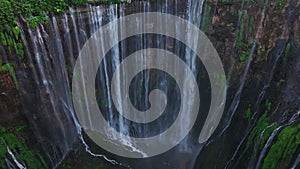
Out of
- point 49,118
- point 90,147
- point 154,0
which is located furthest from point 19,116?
point 154,0

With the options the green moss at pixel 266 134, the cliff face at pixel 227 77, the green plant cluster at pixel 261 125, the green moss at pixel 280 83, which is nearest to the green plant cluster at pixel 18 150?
the cliff face at pixel 227 77

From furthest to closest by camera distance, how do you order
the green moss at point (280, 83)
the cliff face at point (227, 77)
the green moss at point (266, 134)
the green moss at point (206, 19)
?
1. the green moss at point (206, 19)
2. the green moss at point (280, 83)
3. the cliff face at point (227, 77)
4. the green moss at point (266, 134)

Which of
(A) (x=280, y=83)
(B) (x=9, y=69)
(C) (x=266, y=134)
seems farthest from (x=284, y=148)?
(B) (x=9, y=69)

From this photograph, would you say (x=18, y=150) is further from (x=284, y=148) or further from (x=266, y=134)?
(x=284, y=148)

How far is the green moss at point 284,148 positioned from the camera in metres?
7.24

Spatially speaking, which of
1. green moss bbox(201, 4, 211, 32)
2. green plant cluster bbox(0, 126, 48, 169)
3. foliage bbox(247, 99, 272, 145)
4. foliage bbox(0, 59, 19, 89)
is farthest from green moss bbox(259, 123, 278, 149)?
foliage bbox(0, 59, 19, 89)

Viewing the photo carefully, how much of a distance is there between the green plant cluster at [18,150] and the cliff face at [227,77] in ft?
0.60

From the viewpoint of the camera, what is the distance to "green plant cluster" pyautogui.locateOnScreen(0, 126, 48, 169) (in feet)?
26.8

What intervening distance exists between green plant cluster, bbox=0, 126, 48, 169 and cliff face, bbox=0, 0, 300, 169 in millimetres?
182

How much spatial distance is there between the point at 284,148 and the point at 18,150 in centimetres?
706

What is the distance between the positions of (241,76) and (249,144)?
206cm

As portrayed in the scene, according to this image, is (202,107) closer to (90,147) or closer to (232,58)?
(232,58)

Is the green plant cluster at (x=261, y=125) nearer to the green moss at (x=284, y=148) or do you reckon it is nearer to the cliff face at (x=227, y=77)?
the cliff face at (x=227, y=77)

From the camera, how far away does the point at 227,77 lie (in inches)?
364
